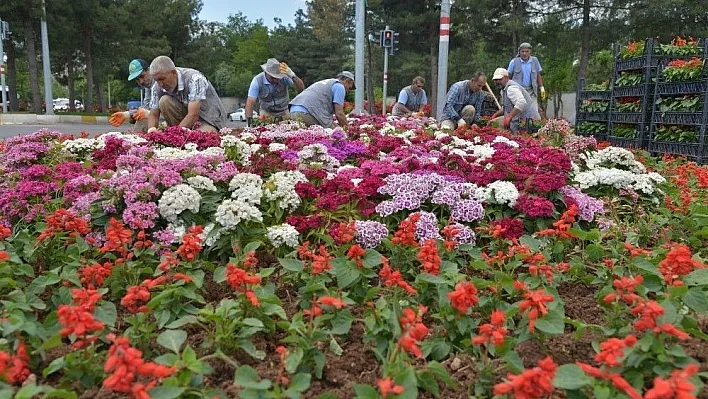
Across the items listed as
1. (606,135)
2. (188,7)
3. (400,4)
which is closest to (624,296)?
(606,135)

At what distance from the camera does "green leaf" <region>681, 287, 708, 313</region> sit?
195 centimetres

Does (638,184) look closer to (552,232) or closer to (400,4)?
(552,232)

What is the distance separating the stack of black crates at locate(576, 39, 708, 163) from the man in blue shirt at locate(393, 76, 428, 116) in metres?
2.74

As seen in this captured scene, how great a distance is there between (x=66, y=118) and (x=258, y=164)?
24.4 meters

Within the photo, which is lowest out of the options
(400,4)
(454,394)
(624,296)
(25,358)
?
(454,394)

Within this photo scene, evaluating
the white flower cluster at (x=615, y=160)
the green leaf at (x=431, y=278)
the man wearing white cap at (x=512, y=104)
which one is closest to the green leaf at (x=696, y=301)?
the green leaf at (x=431, y=278)

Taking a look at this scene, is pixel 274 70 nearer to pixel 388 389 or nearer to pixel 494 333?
pixel 494 333

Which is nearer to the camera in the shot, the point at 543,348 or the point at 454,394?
the point at 454,394

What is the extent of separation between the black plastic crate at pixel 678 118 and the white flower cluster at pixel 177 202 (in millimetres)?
6592

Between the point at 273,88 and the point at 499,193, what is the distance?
17.4ft

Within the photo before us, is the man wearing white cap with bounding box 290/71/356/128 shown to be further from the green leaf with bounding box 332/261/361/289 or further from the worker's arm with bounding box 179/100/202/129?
the green leaf with bounding box 332/261/361/289

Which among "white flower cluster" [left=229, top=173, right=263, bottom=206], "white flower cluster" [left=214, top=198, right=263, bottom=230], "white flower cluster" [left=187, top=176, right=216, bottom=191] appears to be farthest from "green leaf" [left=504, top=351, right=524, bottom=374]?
"white flower cluster" [left=187, top=176, right=216, bottom=191]

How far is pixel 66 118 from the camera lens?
25.1 meters

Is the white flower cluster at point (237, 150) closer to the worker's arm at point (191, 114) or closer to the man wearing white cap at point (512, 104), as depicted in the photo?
the worker's arm at point (191, 114)
